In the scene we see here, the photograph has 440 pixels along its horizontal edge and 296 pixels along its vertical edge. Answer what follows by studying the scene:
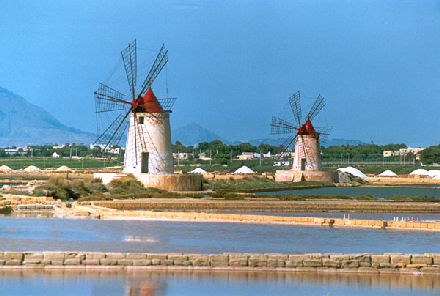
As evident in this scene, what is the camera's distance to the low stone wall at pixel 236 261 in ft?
38.8

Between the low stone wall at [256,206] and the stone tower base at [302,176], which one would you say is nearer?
the low stone wall at [256,206]

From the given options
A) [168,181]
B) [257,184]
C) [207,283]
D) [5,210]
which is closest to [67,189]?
[168,181]

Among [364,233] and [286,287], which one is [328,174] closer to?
[364,233]

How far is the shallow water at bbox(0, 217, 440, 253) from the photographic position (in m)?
15.2

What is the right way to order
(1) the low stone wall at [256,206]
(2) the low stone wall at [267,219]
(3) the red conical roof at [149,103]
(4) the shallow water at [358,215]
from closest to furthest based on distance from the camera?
(2) the low stone wall at [267,219], (4) the shallow water at [358,215], (1) the low stone wall at [256,206], (3) the red conical roof at [149,103]

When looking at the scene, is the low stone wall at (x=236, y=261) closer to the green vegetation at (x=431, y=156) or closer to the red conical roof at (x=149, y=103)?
the red conical roof at (x=149, y=103)

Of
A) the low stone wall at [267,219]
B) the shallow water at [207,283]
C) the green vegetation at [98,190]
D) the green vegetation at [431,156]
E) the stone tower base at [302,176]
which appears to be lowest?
the shallow water at [207,283]

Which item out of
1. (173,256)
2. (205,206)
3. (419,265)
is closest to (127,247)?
(173,256)

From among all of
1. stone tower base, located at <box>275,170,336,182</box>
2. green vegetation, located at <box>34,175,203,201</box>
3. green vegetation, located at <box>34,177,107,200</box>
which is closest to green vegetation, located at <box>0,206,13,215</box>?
green vegetation, located at <box>34,175,203,201</box>

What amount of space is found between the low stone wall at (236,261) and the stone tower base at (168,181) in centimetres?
2348

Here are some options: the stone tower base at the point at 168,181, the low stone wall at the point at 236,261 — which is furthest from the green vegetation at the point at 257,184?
the low stone wall at the point at 236,261

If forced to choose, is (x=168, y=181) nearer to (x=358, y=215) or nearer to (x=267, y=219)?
(x=358, y=215)

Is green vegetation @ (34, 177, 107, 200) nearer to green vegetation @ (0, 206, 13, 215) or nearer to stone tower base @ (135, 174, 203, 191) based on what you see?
stone tower base @ (135, 174, 203, 191)

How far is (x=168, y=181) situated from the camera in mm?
35906
